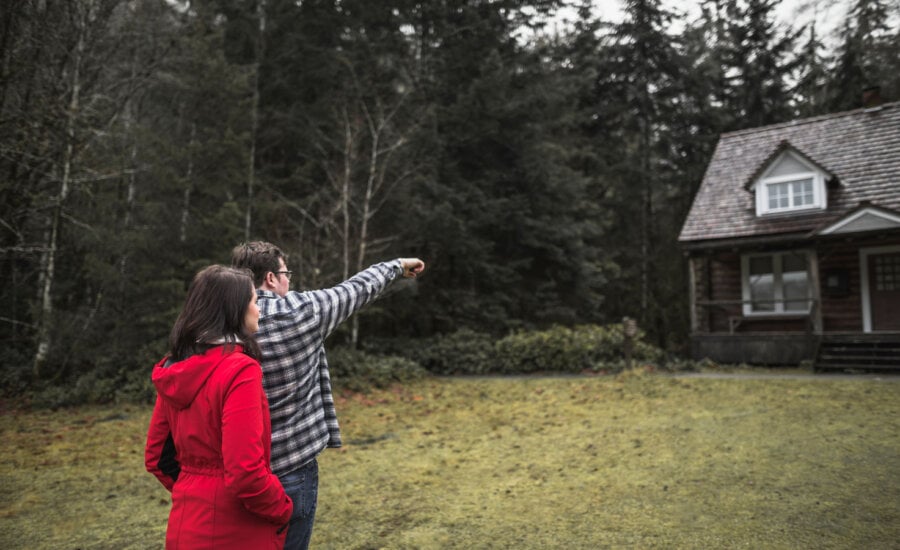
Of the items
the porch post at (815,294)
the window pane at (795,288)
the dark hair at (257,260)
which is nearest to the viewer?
the dark hair at (257,260)

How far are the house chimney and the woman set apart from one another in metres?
20.1

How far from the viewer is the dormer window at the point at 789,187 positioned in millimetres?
14998

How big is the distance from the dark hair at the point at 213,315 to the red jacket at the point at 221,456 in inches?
2.3

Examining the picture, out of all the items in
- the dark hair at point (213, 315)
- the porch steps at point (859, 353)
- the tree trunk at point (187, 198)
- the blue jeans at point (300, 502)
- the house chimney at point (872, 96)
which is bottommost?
the porch steps at point (859, 353)

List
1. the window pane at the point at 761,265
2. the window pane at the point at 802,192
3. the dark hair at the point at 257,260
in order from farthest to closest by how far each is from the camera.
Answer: the window pane at the point at 761,265 → the window pane at the point at 802,192 → the dark hair at the point at 257,260

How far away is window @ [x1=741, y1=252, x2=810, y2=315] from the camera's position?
15852 millimetres

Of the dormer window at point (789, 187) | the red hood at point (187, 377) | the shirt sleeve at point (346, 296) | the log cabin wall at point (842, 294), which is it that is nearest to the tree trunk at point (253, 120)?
the shirt sleeve at point (346, 296)

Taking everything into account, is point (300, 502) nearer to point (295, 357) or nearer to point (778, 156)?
point (295, 357)

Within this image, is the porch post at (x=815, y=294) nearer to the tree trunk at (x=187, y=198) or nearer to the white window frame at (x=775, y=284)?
the white window frame at (x=775, y=284)

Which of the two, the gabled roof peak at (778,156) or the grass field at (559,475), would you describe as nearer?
the grass field at (559,475)

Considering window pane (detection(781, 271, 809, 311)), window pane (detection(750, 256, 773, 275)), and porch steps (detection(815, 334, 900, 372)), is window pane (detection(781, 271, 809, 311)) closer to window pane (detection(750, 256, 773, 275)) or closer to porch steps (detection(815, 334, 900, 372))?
window pane (detection(750, 256, 773, 275))

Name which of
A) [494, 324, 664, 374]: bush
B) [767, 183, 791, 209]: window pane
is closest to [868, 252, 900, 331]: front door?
[767, 183, 791, 209]: window pane

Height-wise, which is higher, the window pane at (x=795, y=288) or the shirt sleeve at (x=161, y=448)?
the window pane at (x=795, y=288)

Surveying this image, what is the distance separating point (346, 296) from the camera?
8.14ft
